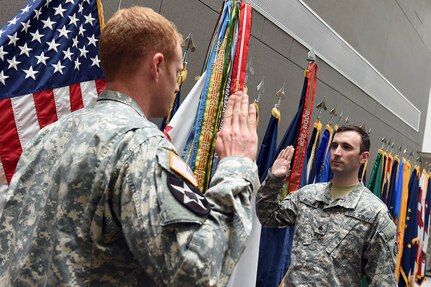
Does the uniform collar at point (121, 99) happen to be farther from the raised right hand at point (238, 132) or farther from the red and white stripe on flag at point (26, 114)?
the red and white stripe on flag at point (26, 114)

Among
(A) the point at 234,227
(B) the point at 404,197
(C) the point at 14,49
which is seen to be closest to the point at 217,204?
(A) the point at 234,227

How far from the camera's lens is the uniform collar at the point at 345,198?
2.26 m

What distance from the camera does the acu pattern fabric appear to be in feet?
2.35

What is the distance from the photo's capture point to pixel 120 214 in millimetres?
750

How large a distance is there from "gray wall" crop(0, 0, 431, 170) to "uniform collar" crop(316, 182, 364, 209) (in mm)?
1142

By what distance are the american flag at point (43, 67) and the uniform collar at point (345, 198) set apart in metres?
1.29

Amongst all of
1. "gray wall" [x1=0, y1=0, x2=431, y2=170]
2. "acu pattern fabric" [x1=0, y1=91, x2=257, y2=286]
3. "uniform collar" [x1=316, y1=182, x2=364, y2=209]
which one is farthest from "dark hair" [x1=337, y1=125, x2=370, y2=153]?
"acu pattern fabric" [x1=0, y1=91, x2=257, y2=286]

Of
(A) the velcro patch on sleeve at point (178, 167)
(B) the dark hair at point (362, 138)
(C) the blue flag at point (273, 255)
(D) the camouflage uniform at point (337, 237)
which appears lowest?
(C) the blue flag at point (273, 255)

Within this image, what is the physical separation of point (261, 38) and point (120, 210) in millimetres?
3070

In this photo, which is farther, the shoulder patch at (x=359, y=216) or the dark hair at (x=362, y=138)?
the dark hair at (x=362, y=138)

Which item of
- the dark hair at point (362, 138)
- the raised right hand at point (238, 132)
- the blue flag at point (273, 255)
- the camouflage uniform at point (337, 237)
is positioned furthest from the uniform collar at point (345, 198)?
the raised right hand at point (238, 132)

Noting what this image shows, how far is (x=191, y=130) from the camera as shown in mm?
2191

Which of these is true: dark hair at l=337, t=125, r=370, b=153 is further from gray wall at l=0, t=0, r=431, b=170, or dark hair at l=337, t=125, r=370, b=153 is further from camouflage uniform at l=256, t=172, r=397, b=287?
gray wall at l=0, t=0, r=431, b=170

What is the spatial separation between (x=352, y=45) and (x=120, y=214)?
4.93 m
